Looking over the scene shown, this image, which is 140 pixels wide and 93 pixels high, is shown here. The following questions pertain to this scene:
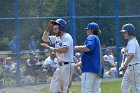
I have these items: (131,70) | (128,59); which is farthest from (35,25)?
(128,59)

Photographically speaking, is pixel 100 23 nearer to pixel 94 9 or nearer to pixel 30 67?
pixel 94 9

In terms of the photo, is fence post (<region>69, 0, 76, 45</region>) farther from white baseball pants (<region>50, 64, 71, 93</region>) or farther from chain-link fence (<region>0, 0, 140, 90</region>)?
white baseball pants (<region>50, 64, 71, 93</region>)

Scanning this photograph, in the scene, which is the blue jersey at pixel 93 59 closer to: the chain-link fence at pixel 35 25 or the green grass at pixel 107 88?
the green grass at pixel 107 88

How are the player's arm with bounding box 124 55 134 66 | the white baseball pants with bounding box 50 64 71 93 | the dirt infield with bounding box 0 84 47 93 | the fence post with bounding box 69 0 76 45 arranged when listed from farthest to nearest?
the fence post with bounding box 69 0 76 45
the dirt infield with bounding box 0 84 47 93
the player's arm with bounding box 124 55 134 66
the white baseball pants with bounding box 50 64 71 93

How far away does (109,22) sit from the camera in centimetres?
1848

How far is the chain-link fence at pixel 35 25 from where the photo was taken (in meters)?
15.9

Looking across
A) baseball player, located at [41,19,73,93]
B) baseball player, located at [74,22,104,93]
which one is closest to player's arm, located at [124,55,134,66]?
baseball player, located at [74,22,104,93]

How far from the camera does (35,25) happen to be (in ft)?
54.5

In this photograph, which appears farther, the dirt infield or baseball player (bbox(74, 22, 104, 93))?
the dirt infield

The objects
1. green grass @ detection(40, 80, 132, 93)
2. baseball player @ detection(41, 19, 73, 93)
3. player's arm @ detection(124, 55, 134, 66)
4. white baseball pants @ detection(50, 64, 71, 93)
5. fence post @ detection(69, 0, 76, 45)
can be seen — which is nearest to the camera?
baseball player @ detection(41, 19, 73, 93)

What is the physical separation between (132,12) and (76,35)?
3.00 meters

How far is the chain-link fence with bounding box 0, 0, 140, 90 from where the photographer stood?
15875mm

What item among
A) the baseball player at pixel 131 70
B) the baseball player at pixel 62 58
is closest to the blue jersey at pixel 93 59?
the baseball player at pixel 62 58

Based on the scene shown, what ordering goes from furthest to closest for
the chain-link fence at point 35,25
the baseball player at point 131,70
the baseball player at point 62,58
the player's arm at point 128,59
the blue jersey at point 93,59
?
1. the chain-link fence at point 35,25
2. the baseball player at point 131,70
3. the player's arm at point 128,59
4. the baseball player at point 62,58
5. the blue jersey at point 93,59
